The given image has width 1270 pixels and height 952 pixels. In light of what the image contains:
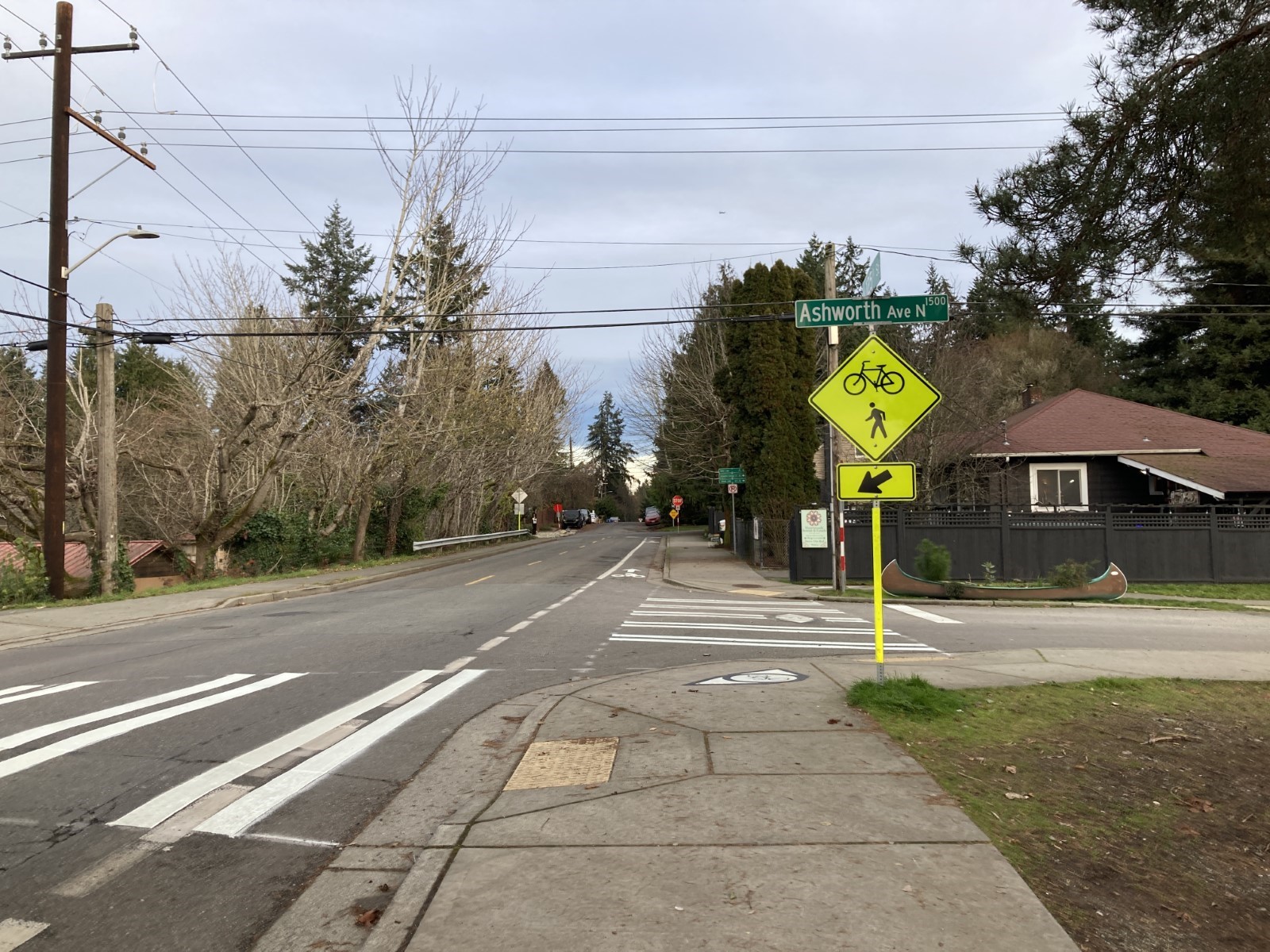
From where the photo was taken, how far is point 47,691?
8664mm

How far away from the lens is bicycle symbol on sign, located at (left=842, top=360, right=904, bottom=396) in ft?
24.9

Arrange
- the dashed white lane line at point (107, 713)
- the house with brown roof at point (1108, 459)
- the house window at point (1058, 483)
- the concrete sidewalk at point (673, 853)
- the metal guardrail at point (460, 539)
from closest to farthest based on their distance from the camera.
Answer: the concrete sidewalk at point (673, 853)
the dashed white lane line at point (107, 713)
the house with brown roof at point (1108, 459)
the house window at point (1058, 483)
the metal guardrail at point (460, 539)

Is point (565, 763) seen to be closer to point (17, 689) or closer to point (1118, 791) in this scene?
point (1118, 791)

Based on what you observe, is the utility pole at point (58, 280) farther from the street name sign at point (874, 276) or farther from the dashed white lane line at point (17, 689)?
the street name sign at point (874, 276)

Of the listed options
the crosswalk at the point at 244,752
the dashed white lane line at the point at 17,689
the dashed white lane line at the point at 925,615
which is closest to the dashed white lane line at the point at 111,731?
the crosswalk at the point at 244,752

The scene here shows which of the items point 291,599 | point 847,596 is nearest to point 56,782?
point 291,599

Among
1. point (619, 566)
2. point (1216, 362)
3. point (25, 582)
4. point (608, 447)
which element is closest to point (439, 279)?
point (619, 566)

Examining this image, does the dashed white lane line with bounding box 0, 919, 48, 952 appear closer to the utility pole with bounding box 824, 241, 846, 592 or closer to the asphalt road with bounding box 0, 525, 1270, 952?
the asphalt road with bounding box 0, 525, 1270, 952

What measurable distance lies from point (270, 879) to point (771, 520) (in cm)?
2393

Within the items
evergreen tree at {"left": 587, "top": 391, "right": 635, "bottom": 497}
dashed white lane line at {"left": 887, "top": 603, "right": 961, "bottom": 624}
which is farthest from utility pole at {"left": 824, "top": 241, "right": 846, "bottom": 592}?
evergreen tree at {"left": 587, "top": 391, "right": 635, "bottom": 497}

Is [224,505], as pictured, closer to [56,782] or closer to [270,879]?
[56,782]

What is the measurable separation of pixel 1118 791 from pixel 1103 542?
18653 millimetres

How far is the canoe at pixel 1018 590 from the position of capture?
698 inches

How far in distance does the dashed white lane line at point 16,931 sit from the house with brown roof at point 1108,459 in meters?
25.5
